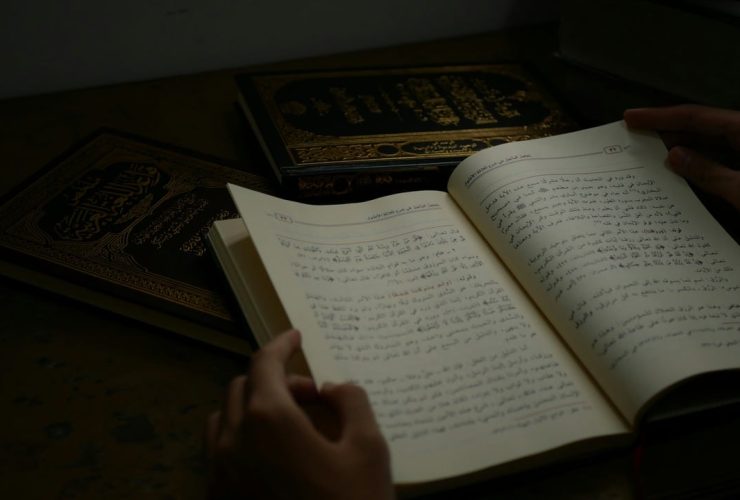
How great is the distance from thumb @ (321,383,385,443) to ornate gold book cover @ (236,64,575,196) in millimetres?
373

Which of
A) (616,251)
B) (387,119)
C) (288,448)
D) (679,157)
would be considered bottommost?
(288,448)

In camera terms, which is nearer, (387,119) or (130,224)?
(130,224)

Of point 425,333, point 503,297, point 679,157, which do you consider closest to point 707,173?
point 679,157

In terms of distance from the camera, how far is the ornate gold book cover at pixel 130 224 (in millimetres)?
785

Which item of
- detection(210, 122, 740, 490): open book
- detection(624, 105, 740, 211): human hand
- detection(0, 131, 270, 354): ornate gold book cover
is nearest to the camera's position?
detection(210, 122, 740, 490): open book

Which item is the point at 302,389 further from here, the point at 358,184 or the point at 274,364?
the point at 358,184

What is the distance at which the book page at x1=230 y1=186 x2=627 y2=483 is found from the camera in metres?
0.64

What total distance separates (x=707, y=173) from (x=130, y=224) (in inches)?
26.9

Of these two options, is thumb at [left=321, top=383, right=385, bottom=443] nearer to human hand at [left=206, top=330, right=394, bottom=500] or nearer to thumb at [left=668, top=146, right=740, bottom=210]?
human hand at [left=206, top=330, right=394, bottom=500]

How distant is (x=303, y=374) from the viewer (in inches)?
27.0

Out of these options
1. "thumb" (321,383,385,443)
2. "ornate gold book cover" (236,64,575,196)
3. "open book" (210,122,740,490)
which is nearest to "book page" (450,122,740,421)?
"open book" (210,122,740,490)

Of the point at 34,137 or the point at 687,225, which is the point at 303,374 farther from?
the point at 34,137

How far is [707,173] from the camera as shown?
90 cm

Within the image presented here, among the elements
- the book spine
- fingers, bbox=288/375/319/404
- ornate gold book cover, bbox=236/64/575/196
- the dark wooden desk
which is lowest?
fingers, bbox=288/375/319/404
